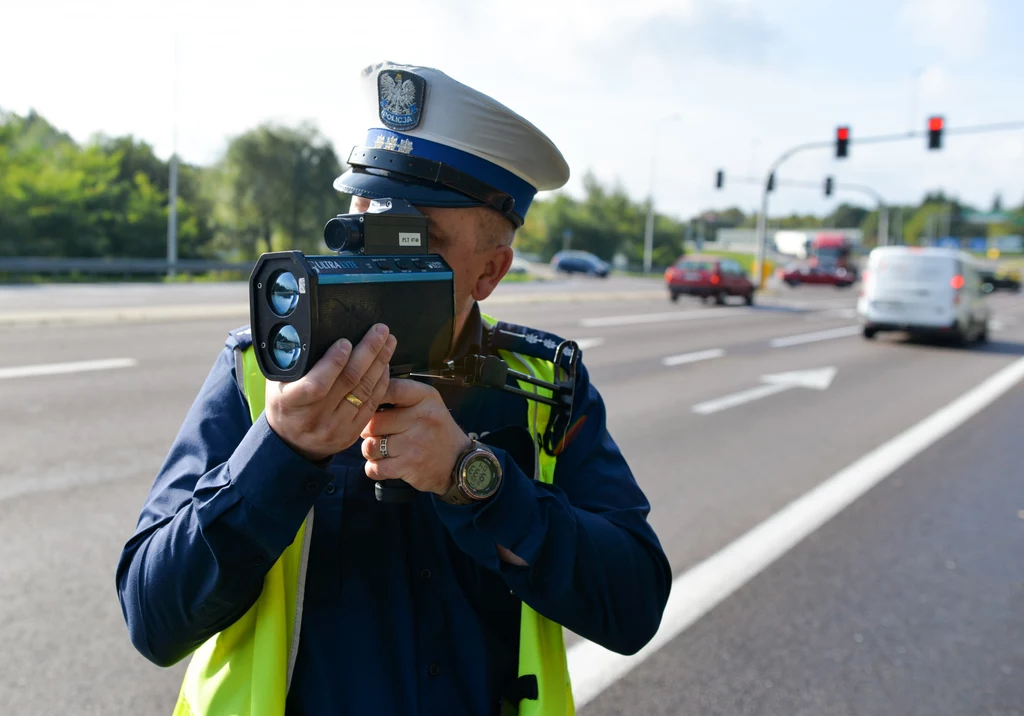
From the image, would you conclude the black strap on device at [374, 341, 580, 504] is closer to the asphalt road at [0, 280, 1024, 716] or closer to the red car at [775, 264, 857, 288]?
the asphalt road at [0, 280, 1024, 716]

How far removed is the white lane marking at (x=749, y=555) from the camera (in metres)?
3.47

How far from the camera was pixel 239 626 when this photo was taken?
1466mm

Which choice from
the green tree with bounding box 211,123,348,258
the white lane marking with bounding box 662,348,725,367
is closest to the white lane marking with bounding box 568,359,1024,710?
the white lane marking with bounding box 662,348,725,367

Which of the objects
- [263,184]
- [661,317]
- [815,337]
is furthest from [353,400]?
[263,184]

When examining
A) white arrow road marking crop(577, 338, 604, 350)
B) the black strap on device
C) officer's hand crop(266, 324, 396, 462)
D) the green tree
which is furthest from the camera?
the green tree

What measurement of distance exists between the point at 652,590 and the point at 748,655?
2.24m

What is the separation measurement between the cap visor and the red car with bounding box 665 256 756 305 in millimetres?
26347

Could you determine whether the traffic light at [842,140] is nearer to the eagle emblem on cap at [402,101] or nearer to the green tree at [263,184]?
the green tree at [263,184]

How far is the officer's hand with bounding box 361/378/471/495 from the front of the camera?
128cm

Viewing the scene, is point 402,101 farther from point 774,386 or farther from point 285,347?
point 774,386

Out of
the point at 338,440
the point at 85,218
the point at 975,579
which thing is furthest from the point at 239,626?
the point at 85,218

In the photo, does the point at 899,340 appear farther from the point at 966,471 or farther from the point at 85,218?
the point at 85,218

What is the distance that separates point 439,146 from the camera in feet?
5.23

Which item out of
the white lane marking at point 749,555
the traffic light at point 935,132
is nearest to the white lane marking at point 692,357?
the white lane marking at point 749,555
